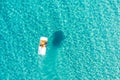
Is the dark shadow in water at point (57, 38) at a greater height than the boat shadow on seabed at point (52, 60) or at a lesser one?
greater

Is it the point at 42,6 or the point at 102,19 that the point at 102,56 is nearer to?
the point at 102,19

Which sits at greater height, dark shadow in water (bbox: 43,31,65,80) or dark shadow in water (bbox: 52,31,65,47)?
dark shadow in water (bbox: 52,31,65,47)

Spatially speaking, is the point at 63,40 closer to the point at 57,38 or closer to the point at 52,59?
the point at 57,38

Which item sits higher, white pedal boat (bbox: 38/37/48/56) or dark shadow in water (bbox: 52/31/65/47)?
dark shadow in water (bbox: 52/31/65/47)

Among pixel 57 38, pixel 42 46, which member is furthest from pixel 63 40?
pixel 42 46
